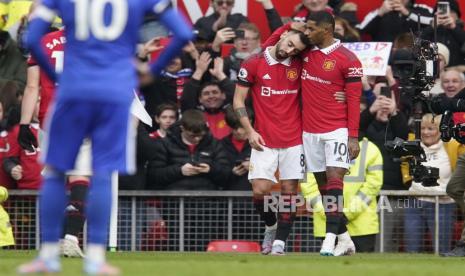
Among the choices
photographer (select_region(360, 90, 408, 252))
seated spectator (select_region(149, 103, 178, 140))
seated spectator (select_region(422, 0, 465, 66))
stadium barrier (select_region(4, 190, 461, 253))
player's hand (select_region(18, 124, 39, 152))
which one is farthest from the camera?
seated spectator (select_region(422, 0, 465, 66))

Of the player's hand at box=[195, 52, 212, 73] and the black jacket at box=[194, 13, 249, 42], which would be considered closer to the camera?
the player's hand at box=[195, 52, 212, 73]

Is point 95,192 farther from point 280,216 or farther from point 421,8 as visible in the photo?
point 421,8

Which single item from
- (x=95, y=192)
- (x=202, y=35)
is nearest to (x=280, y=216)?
(x=202, y=35)

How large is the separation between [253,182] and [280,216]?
0.55m

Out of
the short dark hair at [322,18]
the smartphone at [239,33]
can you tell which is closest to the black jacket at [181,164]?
the smartphone at [239,33]

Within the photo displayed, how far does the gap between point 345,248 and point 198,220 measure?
2285 mm

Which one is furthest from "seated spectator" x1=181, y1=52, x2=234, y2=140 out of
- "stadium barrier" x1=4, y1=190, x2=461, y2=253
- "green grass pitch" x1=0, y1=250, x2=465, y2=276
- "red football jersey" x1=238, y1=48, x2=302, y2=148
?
"green grass pitch" x1=0, y1=250, x2=465, y2=276

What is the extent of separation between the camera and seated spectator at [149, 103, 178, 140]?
699 inches

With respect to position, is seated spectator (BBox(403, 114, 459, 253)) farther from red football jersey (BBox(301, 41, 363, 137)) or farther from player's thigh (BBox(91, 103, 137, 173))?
player's thigh (BBox(91, 103, 137, 173))

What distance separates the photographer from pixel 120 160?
1015 centimetres

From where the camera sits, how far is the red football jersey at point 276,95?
15430mm

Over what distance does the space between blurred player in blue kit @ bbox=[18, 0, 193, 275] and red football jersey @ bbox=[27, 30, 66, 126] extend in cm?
406

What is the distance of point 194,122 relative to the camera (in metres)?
17.3

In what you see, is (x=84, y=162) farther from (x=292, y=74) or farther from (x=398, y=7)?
(x=398, y=7)
